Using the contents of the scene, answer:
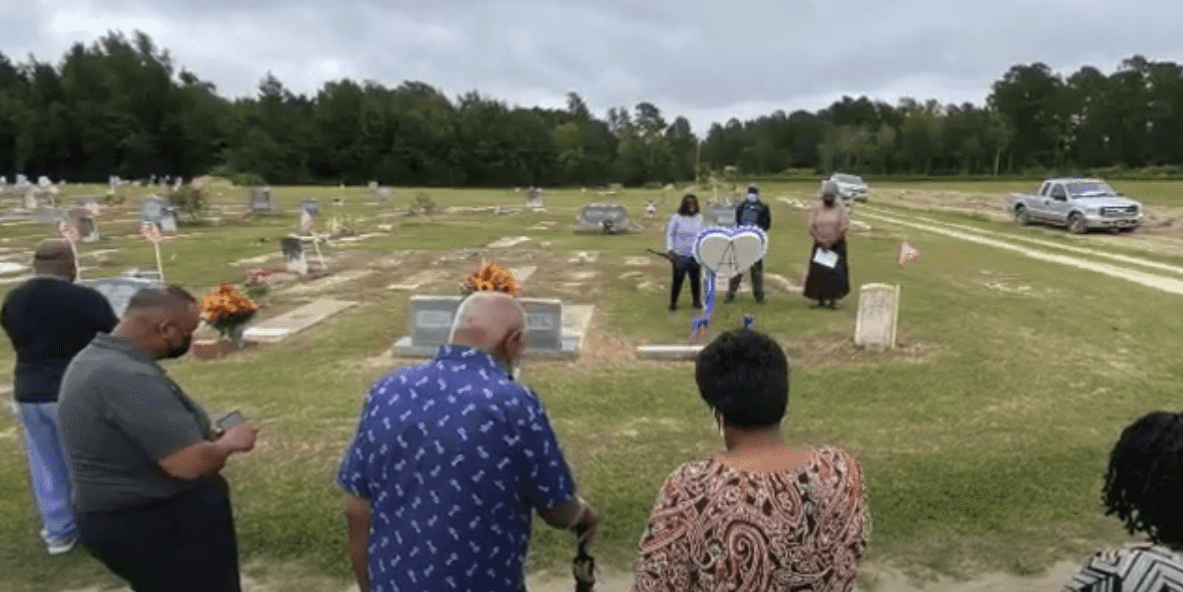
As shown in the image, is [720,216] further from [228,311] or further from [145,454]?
[145,454]

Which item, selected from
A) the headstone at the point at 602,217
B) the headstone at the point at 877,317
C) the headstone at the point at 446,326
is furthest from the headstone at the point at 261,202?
the headstone at the point at 877,317

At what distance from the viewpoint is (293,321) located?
11.0 m

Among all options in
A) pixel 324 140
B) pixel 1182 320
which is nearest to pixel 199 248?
pixel 1182 320

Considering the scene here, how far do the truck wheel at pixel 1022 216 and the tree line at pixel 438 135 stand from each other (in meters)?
37.2

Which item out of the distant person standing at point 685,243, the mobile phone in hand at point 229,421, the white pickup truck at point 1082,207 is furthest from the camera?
the white pickup truck at point 1082,207

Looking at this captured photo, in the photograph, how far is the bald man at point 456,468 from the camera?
2.24 meters

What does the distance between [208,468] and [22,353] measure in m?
2.32

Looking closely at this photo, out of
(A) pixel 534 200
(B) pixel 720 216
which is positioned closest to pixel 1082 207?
(B) pixel 720 216

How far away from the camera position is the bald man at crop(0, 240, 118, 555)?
13.9 ft

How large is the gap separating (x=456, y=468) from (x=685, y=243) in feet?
29.5

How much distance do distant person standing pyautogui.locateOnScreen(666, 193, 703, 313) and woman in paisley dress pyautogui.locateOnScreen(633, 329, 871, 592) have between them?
27.5ft

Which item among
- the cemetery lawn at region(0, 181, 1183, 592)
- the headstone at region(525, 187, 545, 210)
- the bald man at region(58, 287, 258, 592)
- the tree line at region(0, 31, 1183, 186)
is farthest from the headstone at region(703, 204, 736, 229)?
the tree line at region(0, 31, 1183, 186)

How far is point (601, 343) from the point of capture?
9812mm

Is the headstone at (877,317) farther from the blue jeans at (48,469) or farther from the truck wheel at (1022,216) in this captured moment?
the truck wheel at (1022,216)
